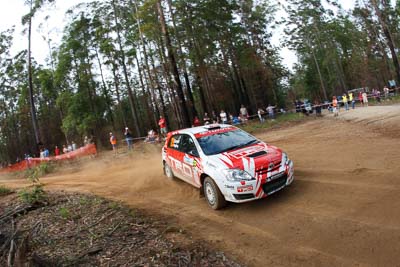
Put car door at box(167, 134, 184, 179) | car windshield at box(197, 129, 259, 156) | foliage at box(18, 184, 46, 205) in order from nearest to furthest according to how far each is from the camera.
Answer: car windshield at box(197, 129, 259, 156) → foliage at box(18, 184, 46, 205) → car door at box(167, 134, 184, 179)

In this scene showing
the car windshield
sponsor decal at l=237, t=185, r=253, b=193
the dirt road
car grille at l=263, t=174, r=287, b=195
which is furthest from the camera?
the car windshield

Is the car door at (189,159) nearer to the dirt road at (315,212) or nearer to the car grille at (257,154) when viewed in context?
the dirt road at (315,212)

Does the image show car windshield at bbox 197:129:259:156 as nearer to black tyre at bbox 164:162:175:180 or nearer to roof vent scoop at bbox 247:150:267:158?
roof vent scoop at bbox 247:150:267:158

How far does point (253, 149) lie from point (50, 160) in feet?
64.2

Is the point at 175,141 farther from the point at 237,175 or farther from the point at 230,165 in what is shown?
the point at 237,175

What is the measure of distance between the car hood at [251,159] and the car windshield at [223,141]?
0.30 meters

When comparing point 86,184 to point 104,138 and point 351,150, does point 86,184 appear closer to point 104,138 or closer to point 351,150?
point 351,150

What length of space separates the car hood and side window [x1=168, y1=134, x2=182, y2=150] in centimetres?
212

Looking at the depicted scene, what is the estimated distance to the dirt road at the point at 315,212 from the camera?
14.9ft

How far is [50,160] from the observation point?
22578 mm

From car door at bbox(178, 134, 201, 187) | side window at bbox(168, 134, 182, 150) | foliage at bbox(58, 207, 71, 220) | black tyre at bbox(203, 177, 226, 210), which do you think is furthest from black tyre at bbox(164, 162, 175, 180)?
foliage at bbox(58, 207, 71, 220)

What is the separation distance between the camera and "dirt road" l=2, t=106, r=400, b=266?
4.55 metres

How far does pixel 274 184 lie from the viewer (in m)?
6.56

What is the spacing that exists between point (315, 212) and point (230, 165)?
1.87m
